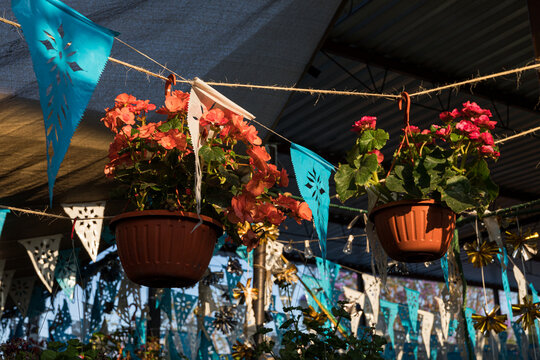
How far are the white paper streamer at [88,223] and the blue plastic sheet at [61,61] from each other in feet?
9.79

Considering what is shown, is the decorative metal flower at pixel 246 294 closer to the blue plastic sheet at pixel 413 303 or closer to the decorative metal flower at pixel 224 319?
the decorative metal flower at pixel 224 319

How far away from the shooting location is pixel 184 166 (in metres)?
1.89

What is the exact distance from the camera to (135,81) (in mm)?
3268

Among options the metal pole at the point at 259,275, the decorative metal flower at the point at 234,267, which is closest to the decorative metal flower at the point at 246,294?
the metal pole at the point at 259,275

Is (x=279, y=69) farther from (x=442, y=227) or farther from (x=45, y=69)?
(x=45, y=69)

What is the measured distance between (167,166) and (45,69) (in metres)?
0.54

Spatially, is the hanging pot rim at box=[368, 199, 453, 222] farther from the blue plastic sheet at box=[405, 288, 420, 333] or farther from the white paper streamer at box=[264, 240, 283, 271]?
the blue plastic sheet at box=[405, 288, 420, 333]

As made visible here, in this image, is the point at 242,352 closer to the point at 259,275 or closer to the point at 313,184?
the point at 259,275

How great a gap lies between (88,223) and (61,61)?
321cm

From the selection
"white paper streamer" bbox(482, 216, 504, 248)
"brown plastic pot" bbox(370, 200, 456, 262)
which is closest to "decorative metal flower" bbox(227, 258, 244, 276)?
"white paper streamer" bbox(482, 216, 504, 248)

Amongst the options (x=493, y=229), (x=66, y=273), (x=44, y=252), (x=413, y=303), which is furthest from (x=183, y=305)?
(x=493, y=229)

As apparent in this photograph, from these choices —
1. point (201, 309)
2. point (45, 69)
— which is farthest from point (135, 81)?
Result: point (201, 309)

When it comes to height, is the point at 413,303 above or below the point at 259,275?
above

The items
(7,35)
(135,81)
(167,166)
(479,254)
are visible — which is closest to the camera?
(167,166)
